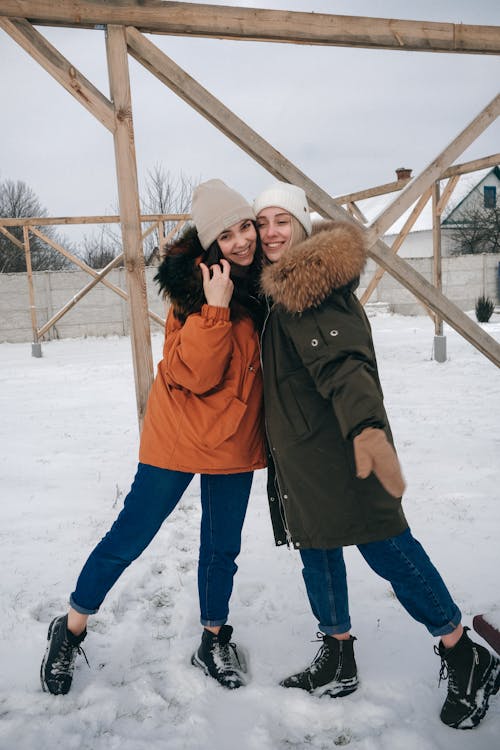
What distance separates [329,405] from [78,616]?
1081 millimetres

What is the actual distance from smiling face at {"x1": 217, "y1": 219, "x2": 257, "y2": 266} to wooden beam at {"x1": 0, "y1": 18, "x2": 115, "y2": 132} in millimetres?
1513

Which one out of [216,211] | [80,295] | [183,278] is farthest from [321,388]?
[80,295]

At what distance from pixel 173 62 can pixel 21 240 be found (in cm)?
2773

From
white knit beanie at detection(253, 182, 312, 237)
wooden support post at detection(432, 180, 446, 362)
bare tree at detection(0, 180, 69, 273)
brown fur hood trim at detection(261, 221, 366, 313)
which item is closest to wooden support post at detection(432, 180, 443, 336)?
wooden support post at detection(432, 180, 446, 362)

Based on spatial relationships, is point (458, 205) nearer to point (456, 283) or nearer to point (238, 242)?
point (456, 283)

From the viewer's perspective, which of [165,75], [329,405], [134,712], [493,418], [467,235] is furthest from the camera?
[467,235]

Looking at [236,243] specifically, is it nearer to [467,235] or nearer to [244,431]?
[244,431]

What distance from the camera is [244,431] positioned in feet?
5.71

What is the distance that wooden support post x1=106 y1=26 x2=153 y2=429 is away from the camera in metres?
2.70

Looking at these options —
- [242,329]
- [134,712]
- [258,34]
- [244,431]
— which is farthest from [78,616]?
[258,34]

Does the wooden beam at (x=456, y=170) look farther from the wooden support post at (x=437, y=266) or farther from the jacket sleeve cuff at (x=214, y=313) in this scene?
the jacket sleeve cuff at (x=214, y=313)

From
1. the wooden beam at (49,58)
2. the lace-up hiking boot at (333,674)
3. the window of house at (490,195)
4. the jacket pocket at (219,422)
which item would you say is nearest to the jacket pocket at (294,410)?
the jacket pocket at (219,422)

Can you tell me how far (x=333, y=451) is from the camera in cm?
155

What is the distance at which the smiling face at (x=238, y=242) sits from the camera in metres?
1.70
